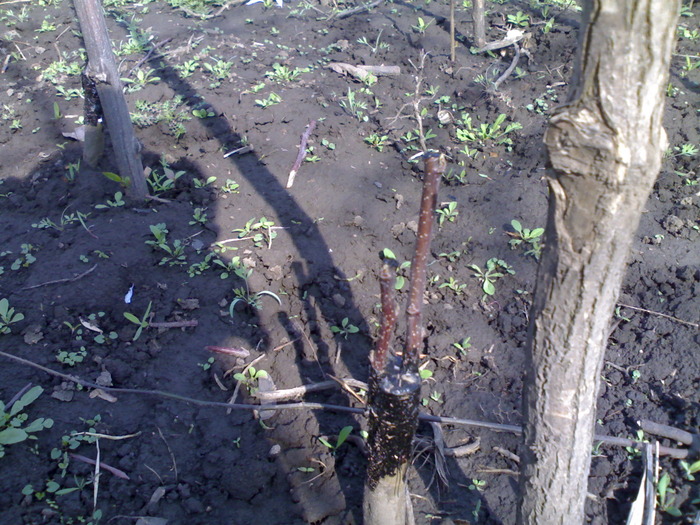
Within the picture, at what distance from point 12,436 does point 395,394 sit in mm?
1631

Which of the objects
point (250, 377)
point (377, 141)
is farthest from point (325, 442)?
point (377, 141)

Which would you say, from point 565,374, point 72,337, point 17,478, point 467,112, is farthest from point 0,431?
point 467,112

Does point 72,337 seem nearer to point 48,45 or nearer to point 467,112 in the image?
point 467,112

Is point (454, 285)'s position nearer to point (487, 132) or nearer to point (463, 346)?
point (463, 346)

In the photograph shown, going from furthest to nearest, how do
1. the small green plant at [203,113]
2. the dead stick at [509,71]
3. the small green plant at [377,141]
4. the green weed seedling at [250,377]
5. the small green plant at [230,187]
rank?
the dead stick at [509,71] → the small green plant at [203,113] → the small green plant at [377,141] → the small green plant at [230,187] → the green weed seedling at [250,377]

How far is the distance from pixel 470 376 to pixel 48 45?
17.5ft

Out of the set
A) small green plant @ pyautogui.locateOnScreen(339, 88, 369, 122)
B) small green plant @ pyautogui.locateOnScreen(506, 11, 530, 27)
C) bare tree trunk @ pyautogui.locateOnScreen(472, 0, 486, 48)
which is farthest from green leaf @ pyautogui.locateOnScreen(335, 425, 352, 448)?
small green plant @ pyautogui.locateOnScreen(506, 11, 530, 27)

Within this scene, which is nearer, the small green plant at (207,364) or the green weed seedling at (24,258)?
the small green plant at (207,364)

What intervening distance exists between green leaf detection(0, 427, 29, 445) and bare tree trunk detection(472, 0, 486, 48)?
4.69 meters

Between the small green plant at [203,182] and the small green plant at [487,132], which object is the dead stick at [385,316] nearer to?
the small green plant at [203,182]

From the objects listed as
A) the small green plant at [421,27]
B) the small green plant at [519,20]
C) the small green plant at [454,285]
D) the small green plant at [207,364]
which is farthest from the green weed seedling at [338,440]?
the small green plant at [519,20]

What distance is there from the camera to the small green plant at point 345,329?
291cm

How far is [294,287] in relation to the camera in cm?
313

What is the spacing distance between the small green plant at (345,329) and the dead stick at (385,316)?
1120 millimetres
